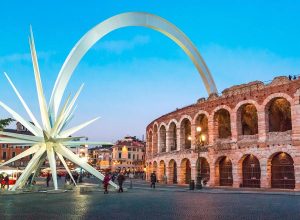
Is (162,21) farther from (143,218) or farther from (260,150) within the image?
(143,218)

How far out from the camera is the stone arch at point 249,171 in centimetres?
3934

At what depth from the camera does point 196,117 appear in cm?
4672

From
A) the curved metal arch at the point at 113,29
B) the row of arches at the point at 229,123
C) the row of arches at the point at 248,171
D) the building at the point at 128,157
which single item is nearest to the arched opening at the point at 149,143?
the row of arches at the point at 229,123

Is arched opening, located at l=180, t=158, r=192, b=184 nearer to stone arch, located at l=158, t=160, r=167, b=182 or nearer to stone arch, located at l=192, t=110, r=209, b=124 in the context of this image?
stone arch, located at l=192, t=110, r=209, b=124

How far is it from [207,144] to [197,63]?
1814 centimetres

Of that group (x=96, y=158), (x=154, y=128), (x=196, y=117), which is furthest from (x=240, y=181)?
(x=96, y=158)

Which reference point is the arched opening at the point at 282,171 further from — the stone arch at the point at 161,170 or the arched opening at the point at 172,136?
the stone arch at the point at 161,170

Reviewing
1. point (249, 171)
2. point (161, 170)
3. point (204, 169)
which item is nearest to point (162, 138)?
point (161, 170)

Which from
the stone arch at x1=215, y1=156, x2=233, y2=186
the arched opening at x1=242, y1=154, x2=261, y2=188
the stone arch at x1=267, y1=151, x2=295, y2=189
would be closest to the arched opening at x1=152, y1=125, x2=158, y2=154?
the stone arch at x1=215, y1=156, x2=233, y2=186

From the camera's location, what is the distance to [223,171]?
43156mm

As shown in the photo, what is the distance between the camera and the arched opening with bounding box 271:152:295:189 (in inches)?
1431

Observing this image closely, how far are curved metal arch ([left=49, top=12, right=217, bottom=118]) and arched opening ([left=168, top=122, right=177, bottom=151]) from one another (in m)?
10.4

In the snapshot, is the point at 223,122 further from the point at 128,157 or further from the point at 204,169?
the point at 128,157

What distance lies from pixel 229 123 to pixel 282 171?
455 inches
